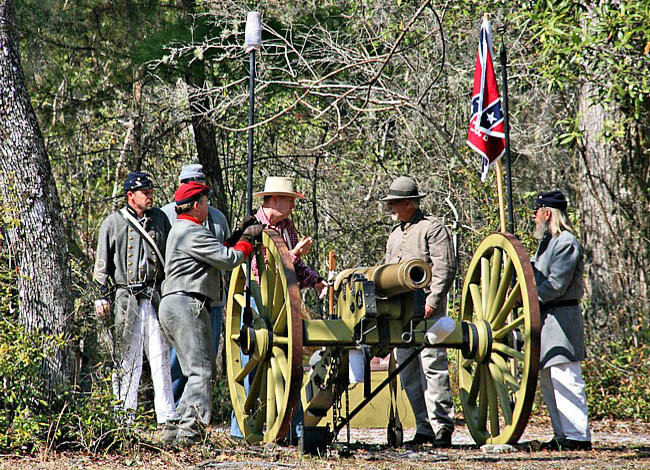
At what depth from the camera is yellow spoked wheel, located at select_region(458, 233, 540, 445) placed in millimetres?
5512

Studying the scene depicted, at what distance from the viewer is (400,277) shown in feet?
17.0

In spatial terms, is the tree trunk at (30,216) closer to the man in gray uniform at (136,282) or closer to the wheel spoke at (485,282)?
the man in gray uniform at (136,282)

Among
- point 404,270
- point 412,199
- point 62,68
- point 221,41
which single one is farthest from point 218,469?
point 62,68

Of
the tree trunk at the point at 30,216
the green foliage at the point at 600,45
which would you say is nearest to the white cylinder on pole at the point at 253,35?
the tree trunk at the point at 30,216

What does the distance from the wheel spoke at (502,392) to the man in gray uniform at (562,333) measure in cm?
63

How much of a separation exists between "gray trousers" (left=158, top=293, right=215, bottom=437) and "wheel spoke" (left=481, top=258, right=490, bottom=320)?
5.88 feet

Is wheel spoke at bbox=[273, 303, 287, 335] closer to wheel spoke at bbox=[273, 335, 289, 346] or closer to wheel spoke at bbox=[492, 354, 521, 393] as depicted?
wheel spoke at bbox=[273, 335, 289, 346]

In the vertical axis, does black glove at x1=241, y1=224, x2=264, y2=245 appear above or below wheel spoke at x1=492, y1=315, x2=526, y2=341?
above

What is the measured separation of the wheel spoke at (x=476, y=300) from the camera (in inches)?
248

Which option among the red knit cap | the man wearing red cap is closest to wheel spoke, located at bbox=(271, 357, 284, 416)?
the man wearing red cap

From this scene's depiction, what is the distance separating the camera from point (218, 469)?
5.12m

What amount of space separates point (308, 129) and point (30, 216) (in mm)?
7693

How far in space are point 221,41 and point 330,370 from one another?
16.1ft

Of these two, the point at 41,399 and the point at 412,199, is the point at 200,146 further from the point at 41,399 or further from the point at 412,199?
the point at 41,399
